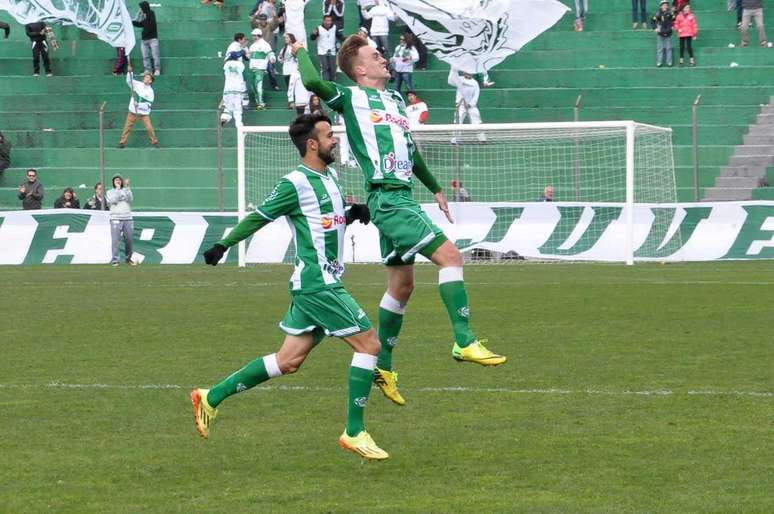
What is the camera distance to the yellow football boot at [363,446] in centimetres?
791

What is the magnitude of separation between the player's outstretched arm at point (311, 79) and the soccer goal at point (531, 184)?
16.1 metres

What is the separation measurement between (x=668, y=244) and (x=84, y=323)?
14.2 m

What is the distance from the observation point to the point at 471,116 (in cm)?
3338

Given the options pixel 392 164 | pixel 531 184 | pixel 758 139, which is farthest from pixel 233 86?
pixel 392 164

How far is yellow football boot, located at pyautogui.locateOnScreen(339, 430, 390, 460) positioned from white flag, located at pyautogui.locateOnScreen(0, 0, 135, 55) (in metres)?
23.3

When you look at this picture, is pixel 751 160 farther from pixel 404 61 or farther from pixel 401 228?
pixel 401 228

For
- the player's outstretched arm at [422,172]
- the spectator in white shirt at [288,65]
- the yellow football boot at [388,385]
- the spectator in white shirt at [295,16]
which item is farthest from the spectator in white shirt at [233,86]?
the yellow football boot at [388,385]

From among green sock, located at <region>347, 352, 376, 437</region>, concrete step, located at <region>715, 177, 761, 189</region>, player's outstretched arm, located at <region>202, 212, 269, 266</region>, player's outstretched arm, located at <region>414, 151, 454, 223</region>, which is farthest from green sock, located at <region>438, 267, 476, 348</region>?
concrete step, located at <region>715, 177, 761, 189</region>

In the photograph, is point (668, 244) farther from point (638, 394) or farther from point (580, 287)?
point (638, 394)

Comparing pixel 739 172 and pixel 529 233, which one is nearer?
pixel 529 233

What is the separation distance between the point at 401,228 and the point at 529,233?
A: 1757 cm

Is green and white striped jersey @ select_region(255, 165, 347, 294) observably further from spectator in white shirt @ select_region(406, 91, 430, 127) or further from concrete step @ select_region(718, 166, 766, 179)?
concrete step @ select_region(718, 166, 766, 179)

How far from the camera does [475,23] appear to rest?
105ft

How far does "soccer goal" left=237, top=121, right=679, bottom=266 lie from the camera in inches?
1066
